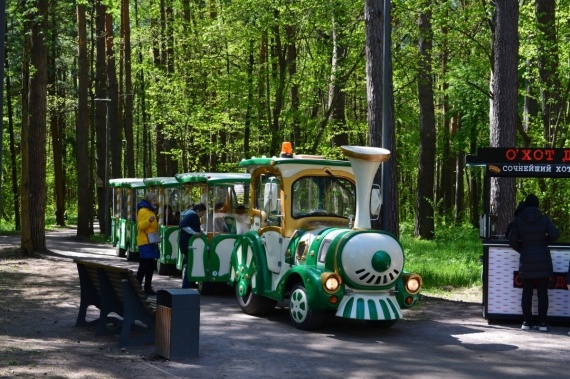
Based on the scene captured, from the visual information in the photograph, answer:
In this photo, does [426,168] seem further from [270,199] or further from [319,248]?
[319,248]

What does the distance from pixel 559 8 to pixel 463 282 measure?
10203 mm

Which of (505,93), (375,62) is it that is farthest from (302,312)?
(505,93)

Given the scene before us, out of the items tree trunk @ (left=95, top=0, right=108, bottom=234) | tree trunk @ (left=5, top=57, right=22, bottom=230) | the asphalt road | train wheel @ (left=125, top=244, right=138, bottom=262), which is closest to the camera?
the asphalt road

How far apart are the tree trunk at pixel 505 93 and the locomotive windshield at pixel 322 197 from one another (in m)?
5.22

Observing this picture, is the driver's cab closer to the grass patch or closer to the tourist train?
the tourist train

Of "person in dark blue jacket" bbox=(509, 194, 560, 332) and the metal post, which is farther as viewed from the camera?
the metal post

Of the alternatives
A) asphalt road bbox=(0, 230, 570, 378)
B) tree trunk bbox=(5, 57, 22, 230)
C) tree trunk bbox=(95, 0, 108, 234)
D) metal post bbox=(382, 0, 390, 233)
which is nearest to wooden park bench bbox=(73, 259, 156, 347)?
asphalt road bbox=(0, 230, 570, 378)

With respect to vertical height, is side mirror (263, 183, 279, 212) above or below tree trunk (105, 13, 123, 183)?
below


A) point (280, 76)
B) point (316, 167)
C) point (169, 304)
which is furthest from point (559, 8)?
point (169, 304)

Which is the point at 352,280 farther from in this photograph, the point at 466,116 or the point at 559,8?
the point at 466,116

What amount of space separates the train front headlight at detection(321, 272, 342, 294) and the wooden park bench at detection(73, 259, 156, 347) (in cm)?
232

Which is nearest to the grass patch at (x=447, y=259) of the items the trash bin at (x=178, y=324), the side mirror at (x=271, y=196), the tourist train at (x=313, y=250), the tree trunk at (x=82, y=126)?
the tourist train at (x=313, y=250)

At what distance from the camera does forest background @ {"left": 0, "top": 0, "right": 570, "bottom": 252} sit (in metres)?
21.5

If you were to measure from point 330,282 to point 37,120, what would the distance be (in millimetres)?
16585
